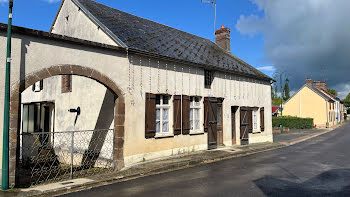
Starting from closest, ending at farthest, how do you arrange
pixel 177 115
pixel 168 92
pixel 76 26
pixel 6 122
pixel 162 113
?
pixel 6 122, pixel 162 113, pixel 168 92, pixel 177 115, pixel 76 26

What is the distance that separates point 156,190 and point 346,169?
6.66 meters

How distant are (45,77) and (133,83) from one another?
309cm

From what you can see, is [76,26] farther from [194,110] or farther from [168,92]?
[194,110]

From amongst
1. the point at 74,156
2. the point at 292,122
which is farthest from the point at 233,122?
the point at 292,122

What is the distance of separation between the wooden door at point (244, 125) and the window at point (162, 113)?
18.7ft

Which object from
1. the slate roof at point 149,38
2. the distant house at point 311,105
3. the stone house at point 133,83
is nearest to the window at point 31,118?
the stone house at point 133,83

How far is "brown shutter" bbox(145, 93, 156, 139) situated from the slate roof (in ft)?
6.06

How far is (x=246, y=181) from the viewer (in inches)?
279

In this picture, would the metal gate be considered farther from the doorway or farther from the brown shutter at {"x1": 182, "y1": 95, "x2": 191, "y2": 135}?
the doorway

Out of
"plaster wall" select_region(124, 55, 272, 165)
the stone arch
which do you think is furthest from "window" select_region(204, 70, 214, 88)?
the stone arch

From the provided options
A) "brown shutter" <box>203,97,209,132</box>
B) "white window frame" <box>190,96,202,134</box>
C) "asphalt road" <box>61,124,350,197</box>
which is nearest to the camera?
"asphalt road" <box>61,124,350,197</box>

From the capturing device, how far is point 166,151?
10477mm

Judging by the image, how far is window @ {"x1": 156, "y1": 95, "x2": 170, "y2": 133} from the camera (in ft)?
34.4

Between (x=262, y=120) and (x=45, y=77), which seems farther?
(x=262, y=120)
